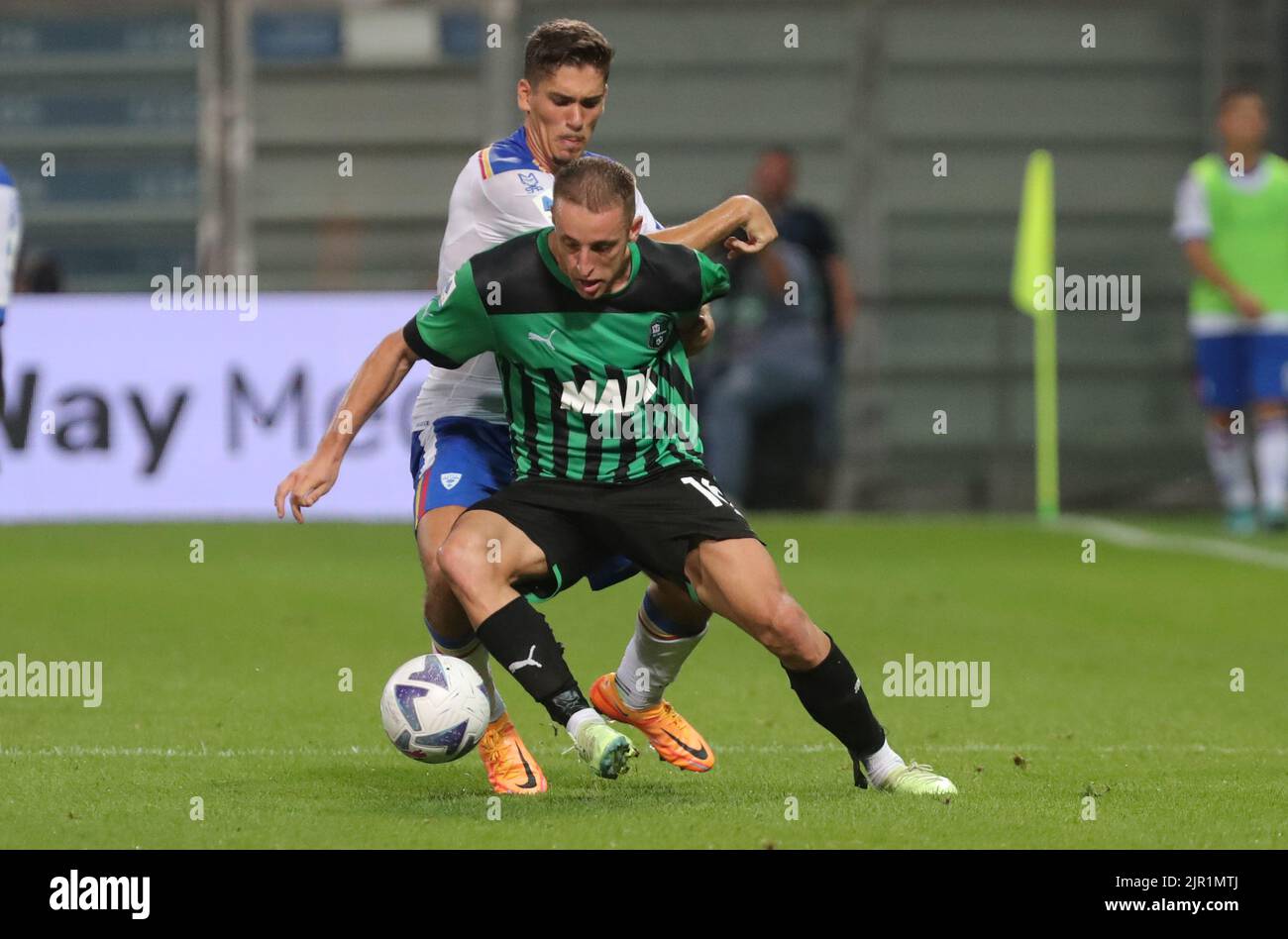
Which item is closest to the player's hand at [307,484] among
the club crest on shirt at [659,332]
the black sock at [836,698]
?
the club crest on shirt at [659,332]

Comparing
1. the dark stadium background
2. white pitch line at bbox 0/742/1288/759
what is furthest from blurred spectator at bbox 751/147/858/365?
white pitch line at bbox 0/742/1288/759

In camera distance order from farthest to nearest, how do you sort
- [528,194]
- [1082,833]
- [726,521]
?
[528,194]
[726,521]
[1082,833]

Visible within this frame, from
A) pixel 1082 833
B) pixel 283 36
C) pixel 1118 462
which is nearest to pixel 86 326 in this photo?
pixel 283 36

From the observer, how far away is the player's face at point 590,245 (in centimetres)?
584

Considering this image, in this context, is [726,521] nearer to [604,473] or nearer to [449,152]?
[604,473]

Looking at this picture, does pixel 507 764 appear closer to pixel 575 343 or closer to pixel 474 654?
pixel 474 654

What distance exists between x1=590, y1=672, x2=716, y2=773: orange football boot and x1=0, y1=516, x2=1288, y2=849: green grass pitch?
0.07 metres

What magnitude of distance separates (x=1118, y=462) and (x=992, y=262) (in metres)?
2.03

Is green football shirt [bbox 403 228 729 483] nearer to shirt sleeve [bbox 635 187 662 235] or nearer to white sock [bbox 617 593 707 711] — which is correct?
shirt sleeve [bbox 635 187 662 235]

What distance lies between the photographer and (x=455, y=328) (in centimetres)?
615

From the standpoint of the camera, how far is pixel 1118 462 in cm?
1831

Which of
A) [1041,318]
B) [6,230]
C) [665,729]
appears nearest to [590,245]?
[665,729]

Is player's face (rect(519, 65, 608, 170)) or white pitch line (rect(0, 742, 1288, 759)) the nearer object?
player's face (rect(519, 65, 608, 170))

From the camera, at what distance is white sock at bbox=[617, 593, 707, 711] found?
660 cm
